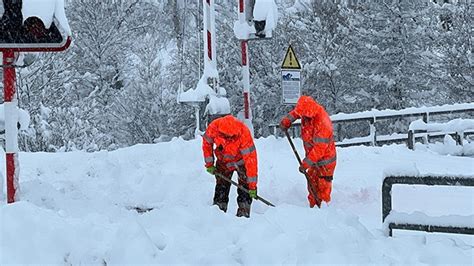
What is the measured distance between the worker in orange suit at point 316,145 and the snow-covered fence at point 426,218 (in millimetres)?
2363

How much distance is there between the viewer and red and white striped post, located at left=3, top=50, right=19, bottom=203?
23.3 feet

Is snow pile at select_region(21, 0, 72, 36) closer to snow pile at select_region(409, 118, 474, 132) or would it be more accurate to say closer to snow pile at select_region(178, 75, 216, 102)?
snow pile at select_region(178, 75, 216, 102)

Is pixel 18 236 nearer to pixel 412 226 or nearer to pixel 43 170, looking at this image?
pixel 412 226

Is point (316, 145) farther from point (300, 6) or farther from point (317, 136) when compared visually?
point (300, 6)

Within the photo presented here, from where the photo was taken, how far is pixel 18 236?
16.4 ft

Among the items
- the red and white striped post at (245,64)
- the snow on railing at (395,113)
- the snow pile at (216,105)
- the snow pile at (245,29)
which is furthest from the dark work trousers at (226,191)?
→ the snow on railing at (395,113)

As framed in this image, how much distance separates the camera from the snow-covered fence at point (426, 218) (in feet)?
19.2

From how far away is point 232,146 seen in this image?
27.3 ft

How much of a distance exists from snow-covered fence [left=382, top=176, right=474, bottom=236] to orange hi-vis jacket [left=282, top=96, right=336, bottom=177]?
Result: 236cm

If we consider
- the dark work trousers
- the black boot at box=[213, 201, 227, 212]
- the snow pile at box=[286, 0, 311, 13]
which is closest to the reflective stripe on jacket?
the dark work trousers

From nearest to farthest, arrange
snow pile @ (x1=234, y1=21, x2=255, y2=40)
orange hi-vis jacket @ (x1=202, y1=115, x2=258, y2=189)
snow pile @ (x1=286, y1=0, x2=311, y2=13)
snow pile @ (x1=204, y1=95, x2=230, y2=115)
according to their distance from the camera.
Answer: orange hi-vis jacket @ (x1=202, y1=115, x2=258, y2=189) → snow pile @ (x1=234, y1=21, x2=255, y2=40) → snow pile @ (x1=204, y1=95, x2=230, y2=115) → snow pile @ (x1=286, y1=0, x2=311, y2=13)

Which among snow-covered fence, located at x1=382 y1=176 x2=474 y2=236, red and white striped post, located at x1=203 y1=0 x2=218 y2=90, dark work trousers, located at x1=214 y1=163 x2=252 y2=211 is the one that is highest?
red and white striped post, located at x1=203 y1=0 x2=218 y2=90

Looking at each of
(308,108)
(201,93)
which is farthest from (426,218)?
(201,93)

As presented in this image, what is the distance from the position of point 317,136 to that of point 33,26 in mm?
3600
